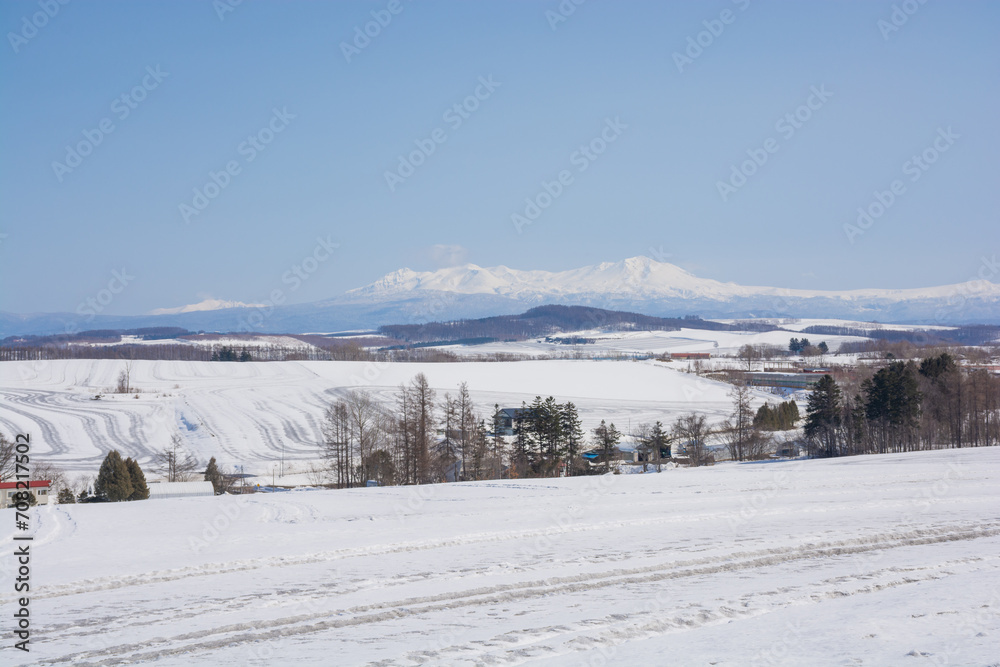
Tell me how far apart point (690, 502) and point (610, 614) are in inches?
335

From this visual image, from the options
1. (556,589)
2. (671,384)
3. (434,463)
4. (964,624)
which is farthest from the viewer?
(671,384)

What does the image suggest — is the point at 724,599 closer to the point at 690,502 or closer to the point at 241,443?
the point at 690,502

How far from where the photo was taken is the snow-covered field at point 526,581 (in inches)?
274

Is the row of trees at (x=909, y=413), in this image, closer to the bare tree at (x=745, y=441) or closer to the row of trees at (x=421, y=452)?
the bare tree at (x=745, y=441)

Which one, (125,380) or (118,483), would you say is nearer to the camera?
(118,483)

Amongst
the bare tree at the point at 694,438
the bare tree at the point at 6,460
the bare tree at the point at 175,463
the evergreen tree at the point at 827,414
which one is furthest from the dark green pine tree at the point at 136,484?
the evergreen tree at the point at 827,414

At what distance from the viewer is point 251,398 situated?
6375cm

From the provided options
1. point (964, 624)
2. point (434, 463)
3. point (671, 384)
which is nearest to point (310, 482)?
point (434, 463)

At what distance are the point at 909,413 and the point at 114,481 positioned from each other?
124ft

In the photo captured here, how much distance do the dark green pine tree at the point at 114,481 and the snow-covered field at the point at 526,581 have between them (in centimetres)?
1035

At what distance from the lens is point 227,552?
11297 mm

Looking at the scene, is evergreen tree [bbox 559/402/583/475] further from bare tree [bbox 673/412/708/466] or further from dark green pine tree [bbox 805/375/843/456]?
dark green pine tree [bbox 805/375/843/456]

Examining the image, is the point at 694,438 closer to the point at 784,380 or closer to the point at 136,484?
the point at 136,484

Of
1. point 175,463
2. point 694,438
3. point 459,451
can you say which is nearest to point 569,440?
point 459,451
